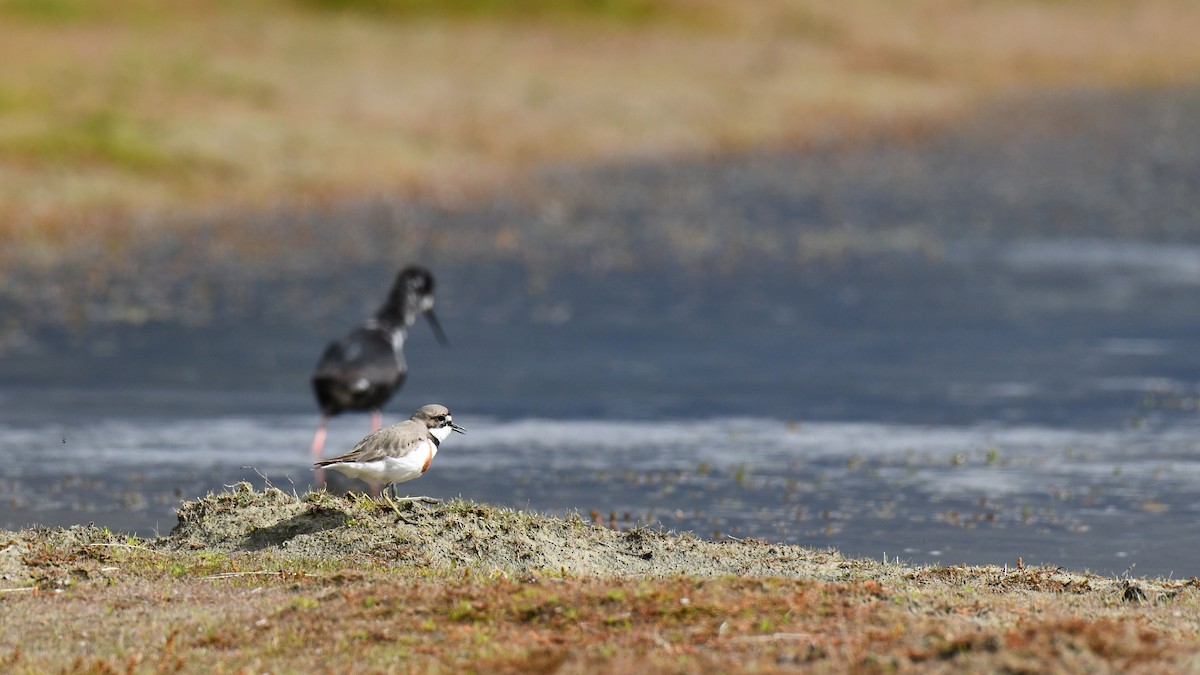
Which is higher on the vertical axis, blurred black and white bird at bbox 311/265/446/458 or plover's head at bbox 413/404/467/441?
blurred black and white bird at bbox 311/265/446/458

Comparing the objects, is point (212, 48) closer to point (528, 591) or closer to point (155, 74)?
point (155, 74)

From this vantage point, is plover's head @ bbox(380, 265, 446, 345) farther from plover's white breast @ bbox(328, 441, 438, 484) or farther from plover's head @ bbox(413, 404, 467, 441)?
plover's white breast @ bbox(328, 441, 438, 484)

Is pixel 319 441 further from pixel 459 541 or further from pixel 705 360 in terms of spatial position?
pixel 705 360

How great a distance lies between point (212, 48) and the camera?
52.0 m

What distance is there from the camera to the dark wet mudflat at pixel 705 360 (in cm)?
1399

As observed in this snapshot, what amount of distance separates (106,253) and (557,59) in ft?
96.6

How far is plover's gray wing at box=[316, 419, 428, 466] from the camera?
11164 mm

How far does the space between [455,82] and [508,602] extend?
41.8m

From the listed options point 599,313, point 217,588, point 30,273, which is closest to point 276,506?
point 217,588

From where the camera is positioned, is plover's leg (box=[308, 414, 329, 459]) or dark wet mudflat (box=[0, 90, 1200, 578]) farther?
plover's leg (box=[308, 414, 329, 459])

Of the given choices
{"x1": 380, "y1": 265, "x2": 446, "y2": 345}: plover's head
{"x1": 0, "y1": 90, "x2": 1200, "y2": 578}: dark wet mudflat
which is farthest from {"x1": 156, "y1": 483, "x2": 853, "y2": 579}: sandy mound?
{"x1": 380, "y1": 265, "x2": 446, "y2": 345}: plover's head

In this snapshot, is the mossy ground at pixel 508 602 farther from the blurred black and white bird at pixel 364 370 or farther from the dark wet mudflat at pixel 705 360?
the blurred black and white bird at pixel 364 370

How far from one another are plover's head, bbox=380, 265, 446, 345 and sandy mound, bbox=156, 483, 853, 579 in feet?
16.0

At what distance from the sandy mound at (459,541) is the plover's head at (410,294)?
487 centimetres
